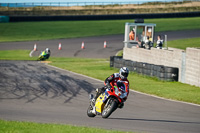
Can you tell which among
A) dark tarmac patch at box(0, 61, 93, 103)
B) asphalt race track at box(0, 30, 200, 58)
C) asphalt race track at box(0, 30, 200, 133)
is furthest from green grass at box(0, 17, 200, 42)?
asphalt race track at box(0, 30, 200, 133)

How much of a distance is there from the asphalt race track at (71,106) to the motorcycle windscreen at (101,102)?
0.34 m

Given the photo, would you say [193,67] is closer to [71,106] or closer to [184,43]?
[71,106]

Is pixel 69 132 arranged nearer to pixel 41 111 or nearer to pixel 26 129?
pixel 26 129

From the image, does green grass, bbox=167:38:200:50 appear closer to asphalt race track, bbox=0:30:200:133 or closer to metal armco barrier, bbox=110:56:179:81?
metal armco barrier, bbox=110:56:179:81

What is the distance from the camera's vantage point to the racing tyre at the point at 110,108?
37.3 feet

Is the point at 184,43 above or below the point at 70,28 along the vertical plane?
below

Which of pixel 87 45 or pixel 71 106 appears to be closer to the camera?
pixel 71 106

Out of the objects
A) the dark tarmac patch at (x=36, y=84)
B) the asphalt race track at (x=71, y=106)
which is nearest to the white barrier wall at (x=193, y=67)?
the asphalt race track at (x=71, y=106)

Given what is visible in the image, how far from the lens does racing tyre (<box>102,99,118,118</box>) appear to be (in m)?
11.4

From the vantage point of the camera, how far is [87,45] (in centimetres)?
4356

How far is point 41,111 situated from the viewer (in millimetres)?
13000

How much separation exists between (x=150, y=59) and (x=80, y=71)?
4328 mm

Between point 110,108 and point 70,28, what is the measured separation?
45927 mm

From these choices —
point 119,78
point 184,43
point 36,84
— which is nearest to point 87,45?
point 184,43
